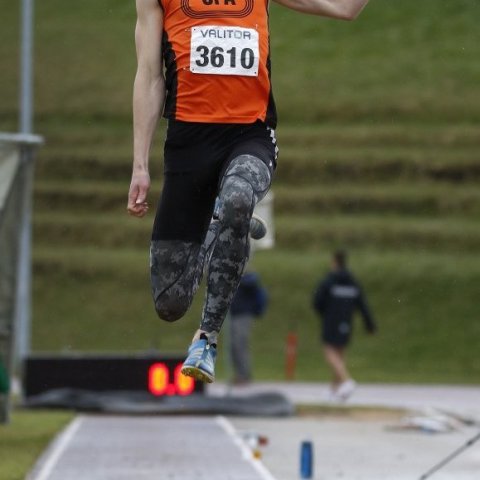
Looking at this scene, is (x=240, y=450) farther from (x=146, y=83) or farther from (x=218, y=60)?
(x=218, y=60)

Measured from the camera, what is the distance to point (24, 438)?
697 inches

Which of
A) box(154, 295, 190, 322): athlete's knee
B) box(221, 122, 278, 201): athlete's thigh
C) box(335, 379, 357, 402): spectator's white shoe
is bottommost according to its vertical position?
box(335, 379, 357, 402): spectator's white shoe

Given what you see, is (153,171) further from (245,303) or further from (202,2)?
(202,2)

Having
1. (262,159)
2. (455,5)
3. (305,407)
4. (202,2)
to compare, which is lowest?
(305,407)

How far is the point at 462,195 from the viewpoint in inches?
2279

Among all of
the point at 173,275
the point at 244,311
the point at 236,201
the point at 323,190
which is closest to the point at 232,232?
→ the point at 236,201

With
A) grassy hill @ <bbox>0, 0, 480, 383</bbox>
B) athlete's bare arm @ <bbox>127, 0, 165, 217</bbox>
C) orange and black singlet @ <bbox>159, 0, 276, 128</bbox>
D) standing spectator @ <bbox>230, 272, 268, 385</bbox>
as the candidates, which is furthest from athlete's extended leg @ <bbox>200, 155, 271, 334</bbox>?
grassy hill @ <bbox>0, 0, 480, 383</bbox>

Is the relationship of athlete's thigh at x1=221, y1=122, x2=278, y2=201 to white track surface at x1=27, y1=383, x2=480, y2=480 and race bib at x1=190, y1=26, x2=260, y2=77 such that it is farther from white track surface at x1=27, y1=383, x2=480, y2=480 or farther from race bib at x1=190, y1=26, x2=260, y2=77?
white track surface at x1=27, y1=383, x2=480, y2=480

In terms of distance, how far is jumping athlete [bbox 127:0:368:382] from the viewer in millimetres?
8539

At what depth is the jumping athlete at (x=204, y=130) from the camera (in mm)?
8539

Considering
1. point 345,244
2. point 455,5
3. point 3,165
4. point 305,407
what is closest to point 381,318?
point 345,244

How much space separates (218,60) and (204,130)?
35 centimetres

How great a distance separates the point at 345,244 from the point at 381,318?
805cm

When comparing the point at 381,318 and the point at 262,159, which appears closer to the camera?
the point at 262,159
